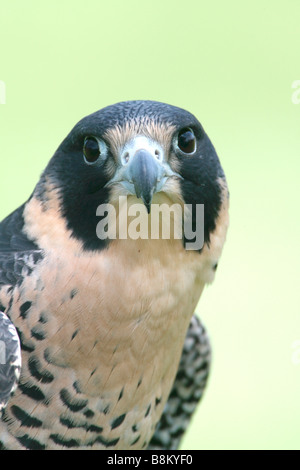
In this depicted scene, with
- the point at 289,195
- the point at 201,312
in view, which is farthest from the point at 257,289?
the point at 289,195

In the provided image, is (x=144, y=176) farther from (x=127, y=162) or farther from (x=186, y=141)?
(x=186, y=141)

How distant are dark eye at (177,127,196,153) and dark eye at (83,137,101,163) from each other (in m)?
0.29

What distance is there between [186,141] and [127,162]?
0.28 m

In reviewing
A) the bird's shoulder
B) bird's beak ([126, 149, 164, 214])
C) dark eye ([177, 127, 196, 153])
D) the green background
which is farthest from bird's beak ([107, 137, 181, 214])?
the green background

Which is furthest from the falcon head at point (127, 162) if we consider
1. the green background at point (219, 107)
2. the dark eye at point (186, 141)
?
the green background at point (219, 107)

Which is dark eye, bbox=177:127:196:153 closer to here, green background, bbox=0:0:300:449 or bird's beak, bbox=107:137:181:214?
bird's beak, bbox=107:137:181:214

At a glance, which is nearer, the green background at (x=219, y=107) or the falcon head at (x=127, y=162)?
the falcon head at (x=127, y=162)

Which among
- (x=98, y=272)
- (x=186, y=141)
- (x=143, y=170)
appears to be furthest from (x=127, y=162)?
(x=98, y=272)

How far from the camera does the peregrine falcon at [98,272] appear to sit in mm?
3256

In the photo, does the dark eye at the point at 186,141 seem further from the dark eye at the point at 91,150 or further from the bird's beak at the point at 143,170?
the dark eye at the point at 91,150

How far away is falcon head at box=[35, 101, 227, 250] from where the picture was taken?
3.21 metres

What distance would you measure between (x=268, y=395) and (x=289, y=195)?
2231 mm

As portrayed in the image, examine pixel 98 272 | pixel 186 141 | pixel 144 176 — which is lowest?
pixel 98 272

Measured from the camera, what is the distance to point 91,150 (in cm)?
329
